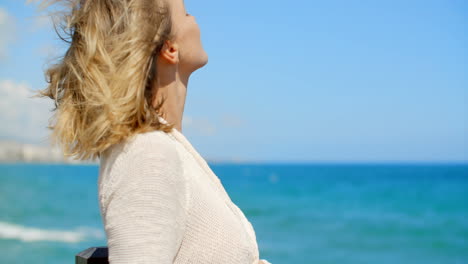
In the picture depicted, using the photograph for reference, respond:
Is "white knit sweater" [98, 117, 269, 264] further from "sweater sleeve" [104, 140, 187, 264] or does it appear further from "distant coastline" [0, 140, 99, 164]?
"distant coastline" [0, 140, 99, 164]

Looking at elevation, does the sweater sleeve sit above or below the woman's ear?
below

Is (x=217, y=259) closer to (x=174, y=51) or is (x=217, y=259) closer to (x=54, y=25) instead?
(x=174, y=51)

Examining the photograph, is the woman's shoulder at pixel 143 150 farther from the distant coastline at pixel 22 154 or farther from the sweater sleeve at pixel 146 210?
the distant coastline at pixel 22 154

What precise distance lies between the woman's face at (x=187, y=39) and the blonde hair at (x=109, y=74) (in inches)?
3.1

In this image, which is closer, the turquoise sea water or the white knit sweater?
the white knit sweater

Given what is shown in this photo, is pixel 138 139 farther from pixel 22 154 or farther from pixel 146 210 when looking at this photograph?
pixel 22 154

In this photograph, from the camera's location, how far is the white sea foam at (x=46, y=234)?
15.1 meters

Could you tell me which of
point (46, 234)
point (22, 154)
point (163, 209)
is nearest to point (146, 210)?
point (163, 209)

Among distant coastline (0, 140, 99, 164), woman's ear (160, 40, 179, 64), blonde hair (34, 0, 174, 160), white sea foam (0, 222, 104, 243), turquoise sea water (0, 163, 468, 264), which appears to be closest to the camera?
blonde hair (34, 0, 174, 160)

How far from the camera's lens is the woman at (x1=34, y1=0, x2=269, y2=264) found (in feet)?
4.25

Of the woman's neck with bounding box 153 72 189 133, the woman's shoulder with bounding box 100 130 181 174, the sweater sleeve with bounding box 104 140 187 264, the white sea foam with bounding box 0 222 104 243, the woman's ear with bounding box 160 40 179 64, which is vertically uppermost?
the woman's ear with bounding box 160 40 179 64

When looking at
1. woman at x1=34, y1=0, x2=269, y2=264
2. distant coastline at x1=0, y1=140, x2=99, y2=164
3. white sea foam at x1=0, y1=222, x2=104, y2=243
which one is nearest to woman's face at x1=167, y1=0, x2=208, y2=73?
woman at x1=34, y1=0, x2=269, y2=264

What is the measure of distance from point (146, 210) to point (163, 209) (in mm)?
44

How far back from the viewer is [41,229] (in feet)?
56.5
